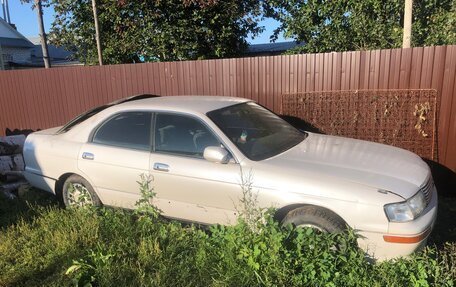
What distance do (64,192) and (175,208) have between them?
1.74m

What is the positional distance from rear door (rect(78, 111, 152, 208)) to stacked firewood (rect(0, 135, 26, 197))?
2013 millimetres

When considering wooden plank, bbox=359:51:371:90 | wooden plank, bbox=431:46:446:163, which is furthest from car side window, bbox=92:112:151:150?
wooden plank, bbox=431:46:446:163

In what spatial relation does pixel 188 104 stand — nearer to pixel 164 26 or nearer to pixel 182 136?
pixel 182 136

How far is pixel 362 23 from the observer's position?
9.26m

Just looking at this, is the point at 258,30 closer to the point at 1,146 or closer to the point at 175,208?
the point at 1,146

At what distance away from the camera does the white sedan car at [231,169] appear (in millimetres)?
3207

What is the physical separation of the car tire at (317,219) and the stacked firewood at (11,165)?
4.36 m

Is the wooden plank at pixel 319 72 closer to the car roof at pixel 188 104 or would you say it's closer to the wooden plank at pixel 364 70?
the wooden plank at pixel 364 70

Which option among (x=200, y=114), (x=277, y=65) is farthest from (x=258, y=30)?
(x=200, y=114)

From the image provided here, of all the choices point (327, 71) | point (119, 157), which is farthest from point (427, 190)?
point (327, 71)

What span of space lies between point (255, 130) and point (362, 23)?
6292mm

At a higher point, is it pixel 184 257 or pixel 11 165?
pixel 184 257

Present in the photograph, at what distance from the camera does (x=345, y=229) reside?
10.7 feet

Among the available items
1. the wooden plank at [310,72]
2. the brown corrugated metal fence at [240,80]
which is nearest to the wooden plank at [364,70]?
the brown corrugated metal fence at [240,80]
